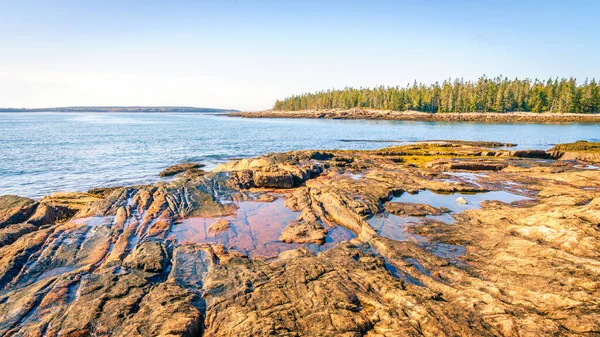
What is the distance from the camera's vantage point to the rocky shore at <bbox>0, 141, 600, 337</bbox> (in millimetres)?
7473

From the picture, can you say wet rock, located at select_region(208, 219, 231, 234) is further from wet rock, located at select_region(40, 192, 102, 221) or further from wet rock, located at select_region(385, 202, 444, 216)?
wet rock, located at select_region(385, 202, 444, 216)

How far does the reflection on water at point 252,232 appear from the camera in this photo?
43.8ft

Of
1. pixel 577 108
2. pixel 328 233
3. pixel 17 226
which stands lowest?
pixel 328 233

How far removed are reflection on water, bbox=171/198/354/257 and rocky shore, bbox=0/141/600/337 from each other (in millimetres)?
105

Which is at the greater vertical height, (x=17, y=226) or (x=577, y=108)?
(x=577, y=108)

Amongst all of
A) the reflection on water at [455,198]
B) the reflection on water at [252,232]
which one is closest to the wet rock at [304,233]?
the reflection on water at [252,232]

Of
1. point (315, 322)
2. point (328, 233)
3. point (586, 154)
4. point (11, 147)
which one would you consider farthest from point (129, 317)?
point (11, 147)

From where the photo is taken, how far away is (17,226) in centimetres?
1337

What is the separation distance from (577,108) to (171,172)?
160867mm

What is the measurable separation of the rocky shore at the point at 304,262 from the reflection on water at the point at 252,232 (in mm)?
105

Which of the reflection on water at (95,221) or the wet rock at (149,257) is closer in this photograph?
the wet rock at (149,257)

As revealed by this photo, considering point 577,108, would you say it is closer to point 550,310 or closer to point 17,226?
point 550,310

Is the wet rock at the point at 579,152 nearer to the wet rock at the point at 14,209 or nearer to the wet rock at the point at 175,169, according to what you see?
the wet rock at the point at 175,169

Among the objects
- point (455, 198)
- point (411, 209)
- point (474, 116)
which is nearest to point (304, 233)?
point (411, 209)
